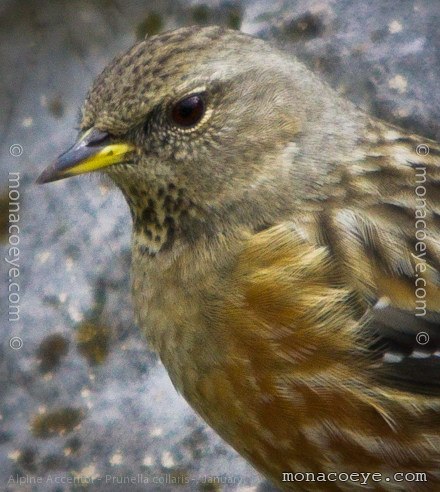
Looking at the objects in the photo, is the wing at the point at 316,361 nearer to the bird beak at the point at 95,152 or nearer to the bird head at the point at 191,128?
the bird head at the point at 191,128

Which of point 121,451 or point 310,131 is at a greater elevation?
point 310,131

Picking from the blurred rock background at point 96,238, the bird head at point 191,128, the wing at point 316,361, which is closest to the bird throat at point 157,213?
the bird head at point 191,128

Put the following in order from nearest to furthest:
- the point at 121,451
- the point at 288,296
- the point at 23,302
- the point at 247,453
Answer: the point at 288,296 < the point at 247,453 < the point at 121,451 < the point at 23,302

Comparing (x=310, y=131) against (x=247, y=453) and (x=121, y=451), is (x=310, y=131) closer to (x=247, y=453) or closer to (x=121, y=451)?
(x=247, y=453)

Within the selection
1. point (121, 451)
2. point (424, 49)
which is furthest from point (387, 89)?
point (121, 451)

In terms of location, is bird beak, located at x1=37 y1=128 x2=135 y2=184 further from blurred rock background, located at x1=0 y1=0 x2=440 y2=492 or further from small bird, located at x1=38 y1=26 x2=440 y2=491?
blurred rock background, located at x1=0 y1=0 x2=440 y2=492

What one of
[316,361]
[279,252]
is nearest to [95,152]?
[279,252]

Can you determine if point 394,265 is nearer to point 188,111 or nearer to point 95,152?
point 188,111

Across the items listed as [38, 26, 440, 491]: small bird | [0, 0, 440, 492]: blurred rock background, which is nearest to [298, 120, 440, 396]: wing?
[38, 26, 440, 491]: small bird
